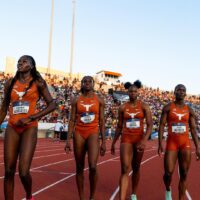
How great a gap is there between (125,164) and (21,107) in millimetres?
2195

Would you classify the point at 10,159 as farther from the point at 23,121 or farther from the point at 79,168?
the point at 79,168

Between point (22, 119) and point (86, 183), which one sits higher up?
point (22, 119)

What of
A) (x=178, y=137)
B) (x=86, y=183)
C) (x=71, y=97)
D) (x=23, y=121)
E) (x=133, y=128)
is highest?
(x=71, y=97)

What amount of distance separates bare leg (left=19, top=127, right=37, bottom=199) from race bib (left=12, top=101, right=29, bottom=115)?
24 centimetres

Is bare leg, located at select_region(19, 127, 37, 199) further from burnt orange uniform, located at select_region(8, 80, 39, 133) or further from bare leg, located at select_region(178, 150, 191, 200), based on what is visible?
bare leg, located at select_region(178, 150, 191, 200)

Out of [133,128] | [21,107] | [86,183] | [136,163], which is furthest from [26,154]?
[86,183]

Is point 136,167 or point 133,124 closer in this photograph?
point 133,124

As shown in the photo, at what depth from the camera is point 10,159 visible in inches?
192

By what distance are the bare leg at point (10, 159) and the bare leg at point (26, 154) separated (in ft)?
0.29

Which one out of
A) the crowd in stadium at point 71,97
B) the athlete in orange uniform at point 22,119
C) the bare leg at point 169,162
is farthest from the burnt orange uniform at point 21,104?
the crowd in stadium at point 71,97

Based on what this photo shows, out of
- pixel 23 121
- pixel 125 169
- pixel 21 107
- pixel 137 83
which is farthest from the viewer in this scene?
pixel 137 83

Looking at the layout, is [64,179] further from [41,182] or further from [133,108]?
[133,108]

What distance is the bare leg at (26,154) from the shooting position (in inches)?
189

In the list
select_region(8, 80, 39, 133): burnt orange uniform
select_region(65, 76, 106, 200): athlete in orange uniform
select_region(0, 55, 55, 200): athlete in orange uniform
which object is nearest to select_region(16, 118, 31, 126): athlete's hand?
select_region(0, 55, 55, 200): athlete in orange uniform
